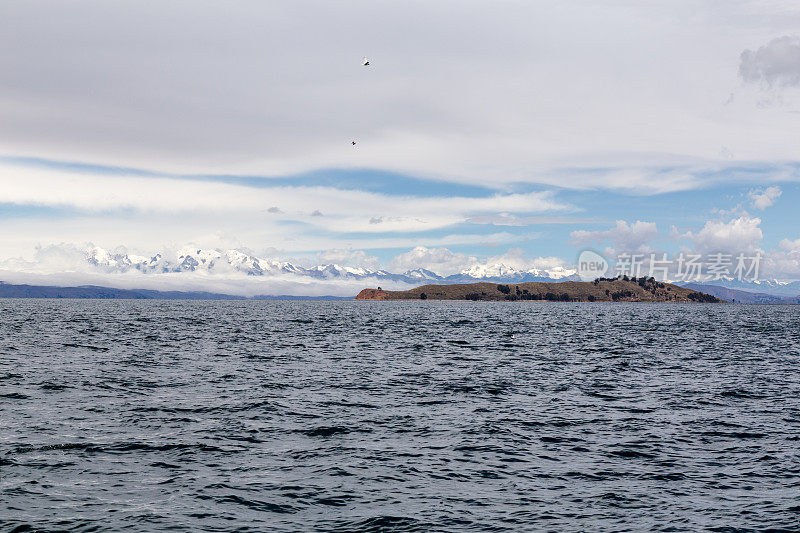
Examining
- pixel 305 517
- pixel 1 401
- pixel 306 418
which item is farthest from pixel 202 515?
pixel 1 401

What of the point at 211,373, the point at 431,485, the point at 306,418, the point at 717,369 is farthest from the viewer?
the point at 717,369

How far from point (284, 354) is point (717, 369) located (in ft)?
149

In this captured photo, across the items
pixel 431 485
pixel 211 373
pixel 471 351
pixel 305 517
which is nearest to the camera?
pixel 305 517

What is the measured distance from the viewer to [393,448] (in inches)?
Answer: 1106

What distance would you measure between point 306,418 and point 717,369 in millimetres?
43888

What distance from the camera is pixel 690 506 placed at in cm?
2078

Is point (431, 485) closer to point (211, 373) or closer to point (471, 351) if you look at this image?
point (211, 373)

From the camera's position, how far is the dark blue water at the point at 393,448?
19.9 metres

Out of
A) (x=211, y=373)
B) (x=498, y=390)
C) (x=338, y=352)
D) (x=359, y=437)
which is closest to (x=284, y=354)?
(x=338, y=352)

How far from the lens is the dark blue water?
65.2 feet

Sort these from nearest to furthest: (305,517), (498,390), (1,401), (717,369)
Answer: (305,517) → (1,401) → (498,390) → (717,369)

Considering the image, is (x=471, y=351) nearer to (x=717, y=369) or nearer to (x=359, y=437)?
(x=717, y=369)

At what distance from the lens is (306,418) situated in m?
34.2

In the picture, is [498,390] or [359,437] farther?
[498,390]
